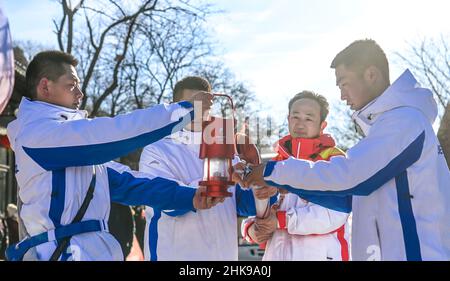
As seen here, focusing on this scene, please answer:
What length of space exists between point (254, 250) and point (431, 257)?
1049 cm

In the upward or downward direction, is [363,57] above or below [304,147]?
above

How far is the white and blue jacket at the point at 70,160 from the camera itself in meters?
3.69

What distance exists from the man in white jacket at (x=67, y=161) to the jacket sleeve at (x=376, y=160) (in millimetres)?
892

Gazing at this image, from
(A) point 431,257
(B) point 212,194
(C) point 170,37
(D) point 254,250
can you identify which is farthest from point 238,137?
(C) point 170,37

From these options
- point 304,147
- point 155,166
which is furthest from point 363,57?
point 155,166

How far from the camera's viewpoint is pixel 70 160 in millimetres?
3713

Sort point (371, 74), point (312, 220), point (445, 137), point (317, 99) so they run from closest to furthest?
point (371, 74) < point (312, 220) < point (317, 99) < point (445, 137)

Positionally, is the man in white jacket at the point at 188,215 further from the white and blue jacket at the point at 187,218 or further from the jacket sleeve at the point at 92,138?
the jacket sleeve at the point at 92,138

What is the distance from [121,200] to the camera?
4.60 meters

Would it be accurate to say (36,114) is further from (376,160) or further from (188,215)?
(376,160)

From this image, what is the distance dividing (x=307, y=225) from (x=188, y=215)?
909 millimetres

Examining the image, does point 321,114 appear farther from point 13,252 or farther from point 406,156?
point 13,252
